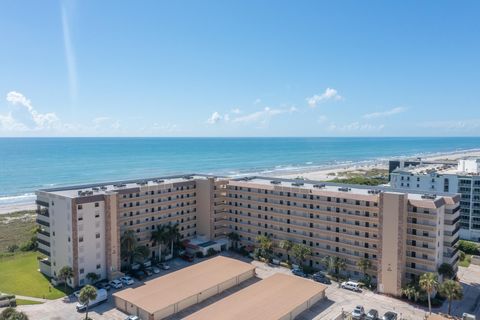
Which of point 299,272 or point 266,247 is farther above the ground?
point 266,247

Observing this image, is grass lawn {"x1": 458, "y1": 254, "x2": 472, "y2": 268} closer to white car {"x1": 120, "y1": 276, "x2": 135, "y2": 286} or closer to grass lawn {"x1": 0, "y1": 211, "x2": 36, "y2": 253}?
white car {"x1": 120, "y1": 276, "x2": 135, "y2": 286}

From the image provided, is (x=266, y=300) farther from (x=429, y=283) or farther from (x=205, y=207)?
(x=205, y=207)

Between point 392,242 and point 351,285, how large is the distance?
31.9ft

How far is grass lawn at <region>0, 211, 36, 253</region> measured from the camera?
89750mm

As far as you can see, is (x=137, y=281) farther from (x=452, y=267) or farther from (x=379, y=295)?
(x=452, y=267)

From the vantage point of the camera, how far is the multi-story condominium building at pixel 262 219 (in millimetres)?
56469

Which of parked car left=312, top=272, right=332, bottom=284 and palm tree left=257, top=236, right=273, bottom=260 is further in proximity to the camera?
palm tree left=257, top=236, right=273, bottom=260

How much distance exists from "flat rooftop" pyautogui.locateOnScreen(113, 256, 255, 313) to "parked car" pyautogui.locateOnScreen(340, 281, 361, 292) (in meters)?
15.5

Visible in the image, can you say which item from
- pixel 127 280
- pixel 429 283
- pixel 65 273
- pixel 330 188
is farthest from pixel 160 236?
pixel 429 283

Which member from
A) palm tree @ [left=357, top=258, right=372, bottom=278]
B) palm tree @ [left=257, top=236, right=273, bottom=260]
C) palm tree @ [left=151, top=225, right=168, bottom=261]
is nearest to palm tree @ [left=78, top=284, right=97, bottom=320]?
palm tree @ [left=151, top=225, right=168, bottom=261]

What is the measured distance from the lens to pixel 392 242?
56.6 meters

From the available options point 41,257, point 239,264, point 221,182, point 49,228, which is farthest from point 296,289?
point 41,257

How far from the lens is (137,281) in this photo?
62094mm

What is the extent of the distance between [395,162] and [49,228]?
131444mm
